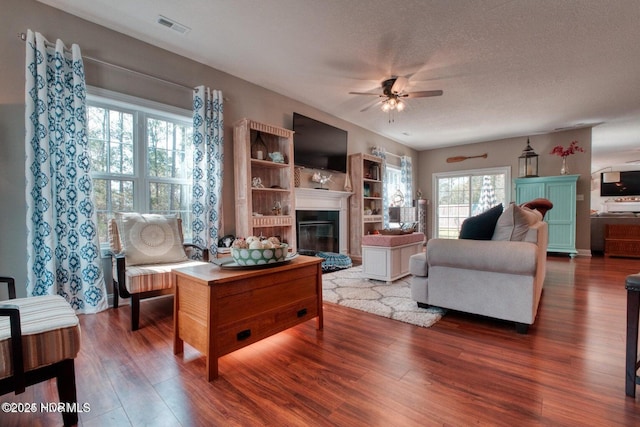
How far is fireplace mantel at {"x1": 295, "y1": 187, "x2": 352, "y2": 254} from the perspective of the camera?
4.68m

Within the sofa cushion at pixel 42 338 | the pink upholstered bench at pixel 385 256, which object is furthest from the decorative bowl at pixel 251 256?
the pink upholstered bench at pixel 385 256

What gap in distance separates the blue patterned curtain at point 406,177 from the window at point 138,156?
17.3 ft

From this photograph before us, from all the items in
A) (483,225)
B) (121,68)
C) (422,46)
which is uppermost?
(422,46)

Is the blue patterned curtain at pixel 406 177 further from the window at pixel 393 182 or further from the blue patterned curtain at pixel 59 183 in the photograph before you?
the blue patterned curtain at pixel 59 183

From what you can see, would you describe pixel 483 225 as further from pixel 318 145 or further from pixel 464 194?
pixel 464 194

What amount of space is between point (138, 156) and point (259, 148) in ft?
4.81

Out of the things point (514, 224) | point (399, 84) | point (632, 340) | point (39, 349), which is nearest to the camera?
point (39, 349)

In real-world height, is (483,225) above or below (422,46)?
below

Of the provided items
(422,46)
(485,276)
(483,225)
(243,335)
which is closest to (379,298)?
(485,276)

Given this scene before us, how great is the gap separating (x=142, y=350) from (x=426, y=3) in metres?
3.43

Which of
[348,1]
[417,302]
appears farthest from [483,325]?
[348,1]

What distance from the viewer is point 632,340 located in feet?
4.52

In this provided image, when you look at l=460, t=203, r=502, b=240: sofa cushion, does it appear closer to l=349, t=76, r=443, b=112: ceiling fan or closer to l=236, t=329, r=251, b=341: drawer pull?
l=349, t=76, r=443, b=112: ceiling fan

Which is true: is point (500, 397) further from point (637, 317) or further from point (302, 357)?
point (302, 357)
